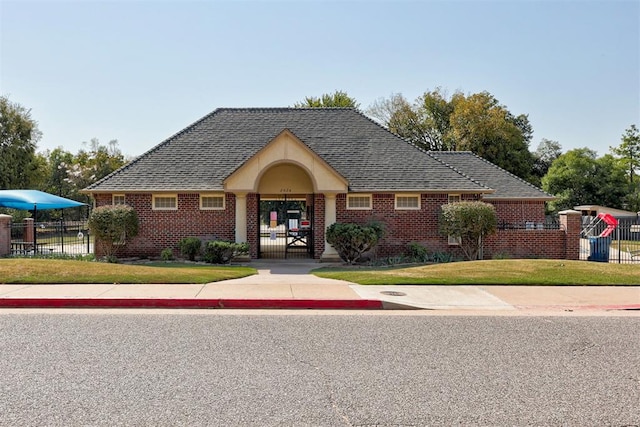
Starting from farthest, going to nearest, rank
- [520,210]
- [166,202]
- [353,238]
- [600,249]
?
[520,210], [600,249], [166,202], [353,238]

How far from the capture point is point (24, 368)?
19.3 ft

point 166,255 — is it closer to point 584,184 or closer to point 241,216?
point 241,216

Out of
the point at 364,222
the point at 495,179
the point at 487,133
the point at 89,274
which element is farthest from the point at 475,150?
the point at 89,274

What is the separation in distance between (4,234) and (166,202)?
6407 mm

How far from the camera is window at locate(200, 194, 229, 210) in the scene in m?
19.5

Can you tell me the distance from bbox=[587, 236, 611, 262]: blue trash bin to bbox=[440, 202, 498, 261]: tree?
493 centimetres

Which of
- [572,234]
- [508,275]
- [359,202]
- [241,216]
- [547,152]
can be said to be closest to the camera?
[508,275]

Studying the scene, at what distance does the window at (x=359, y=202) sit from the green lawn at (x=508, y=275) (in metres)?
5.11

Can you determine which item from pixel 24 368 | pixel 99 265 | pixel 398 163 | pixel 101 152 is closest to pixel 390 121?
pixel 101 152

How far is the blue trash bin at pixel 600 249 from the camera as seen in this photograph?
19.8 m

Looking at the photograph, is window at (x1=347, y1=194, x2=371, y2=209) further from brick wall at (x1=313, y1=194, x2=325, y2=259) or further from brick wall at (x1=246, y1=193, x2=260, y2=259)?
brick wall at (x1=246, y1=193, x2=260, y2=259)

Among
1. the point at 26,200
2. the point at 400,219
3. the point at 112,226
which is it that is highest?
the point at 26,200

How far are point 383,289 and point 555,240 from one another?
11.0 meters

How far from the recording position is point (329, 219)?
1923 cm
